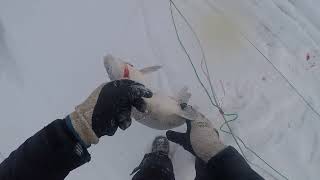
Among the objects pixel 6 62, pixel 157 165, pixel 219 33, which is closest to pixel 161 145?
pixel 157 165

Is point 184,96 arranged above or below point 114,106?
below

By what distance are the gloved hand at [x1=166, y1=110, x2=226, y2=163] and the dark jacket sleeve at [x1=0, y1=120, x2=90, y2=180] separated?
22.7 inches

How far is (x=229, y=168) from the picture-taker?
1.65 meters

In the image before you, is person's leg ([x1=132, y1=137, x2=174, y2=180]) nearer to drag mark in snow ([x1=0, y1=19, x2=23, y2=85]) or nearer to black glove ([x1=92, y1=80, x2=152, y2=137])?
black glove ([x1=92, y1=80, x2=152, y2=137])

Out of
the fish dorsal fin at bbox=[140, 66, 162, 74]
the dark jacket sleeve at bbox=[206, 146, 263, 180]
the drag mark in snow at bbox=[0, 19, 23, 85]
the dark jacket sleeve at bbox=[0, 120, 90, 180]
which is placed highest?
the drag mark in snow at bbox=[0, 19, 23, 85]

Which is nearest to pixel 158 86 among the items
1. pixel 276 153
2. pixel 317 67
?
pixel 276 153

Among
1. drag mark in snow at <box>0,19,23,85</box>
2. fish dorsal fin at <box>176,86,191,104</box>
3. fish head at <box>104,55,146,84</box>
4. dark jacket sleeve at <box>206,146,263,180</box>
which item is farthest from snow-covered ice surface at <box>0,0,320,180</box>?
dark jacket sleeve at <box>206,146,263,180</box>

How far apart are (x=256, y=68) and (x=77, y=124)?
1.19 metres

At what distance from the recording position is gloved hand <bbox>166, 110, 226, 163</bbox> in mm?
1847

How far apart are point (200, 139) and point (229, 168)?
0.28 m

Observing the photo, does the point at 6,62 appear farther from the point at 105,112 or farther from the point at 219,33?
the point at 219,33

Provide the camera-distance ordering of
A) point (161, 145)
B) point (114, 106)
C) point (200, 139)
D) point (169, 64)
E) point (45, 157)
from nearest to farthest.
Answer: point (45, 157), point (114, 106), point (200, 139), point (161, 145), point (169, 64)

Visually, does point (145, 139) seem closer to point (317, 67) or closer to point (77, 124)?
point (77, 124)

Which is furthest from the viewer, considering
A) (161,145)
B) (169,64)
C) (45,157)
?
(169,64)
